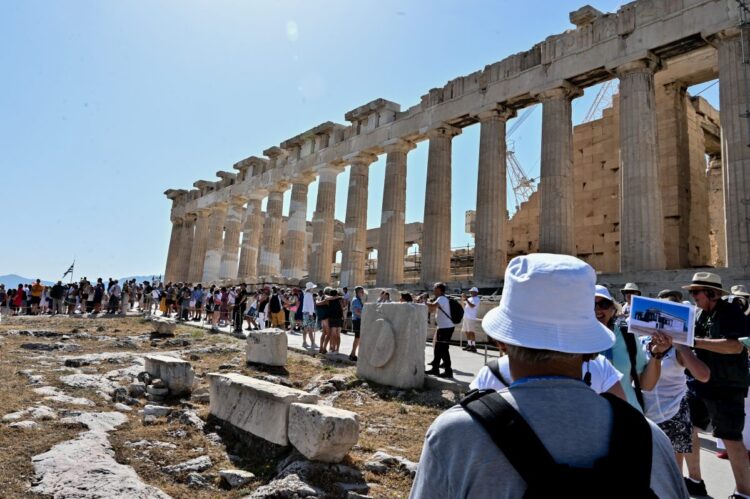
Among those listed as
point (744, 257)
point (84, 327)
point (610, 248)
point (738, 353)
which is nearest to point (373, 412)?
point (738, 353)

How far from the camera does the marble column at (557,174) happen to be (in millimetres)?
17047

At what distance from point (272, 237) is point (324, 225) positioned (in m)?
5.42

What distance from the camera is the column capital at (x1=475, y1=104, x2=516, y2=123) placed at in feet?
64.5

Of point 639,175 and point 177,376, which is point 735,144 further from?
point 177,376

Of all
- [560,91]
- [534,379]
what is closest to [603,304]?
[534,379]

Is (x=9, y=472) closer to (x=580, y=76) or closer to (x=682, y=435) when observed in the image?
(x=682, y=435)

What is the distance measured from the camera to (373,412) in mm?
7133

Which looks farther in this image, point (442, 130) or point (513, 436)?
point (442, 130)

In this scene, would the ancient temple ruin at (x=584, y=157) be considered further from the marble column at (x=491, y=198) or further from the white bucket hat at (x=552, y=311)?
the white bucket hat at (x=552, y=311)

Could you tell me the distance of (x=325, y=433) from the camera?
489cm

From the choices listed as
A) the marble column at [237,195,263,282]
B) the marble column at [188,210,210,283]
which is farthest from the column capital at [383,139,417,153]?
the marble column at [188,210,210,283]

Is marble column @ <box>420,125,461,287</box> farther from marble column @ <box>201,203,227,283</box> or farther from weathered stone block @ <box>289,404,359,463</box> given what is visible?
marble column @ <box>201,203,227,283</box>

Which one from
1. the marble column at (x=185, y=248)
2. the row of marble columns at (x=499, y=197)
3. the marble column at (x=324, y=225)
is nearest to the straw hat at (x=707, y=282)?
the row of marble columns at (x=499, y=197)

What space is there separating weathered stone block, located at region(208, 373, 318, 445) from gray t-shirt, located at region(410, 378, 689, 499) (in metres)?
4.30
